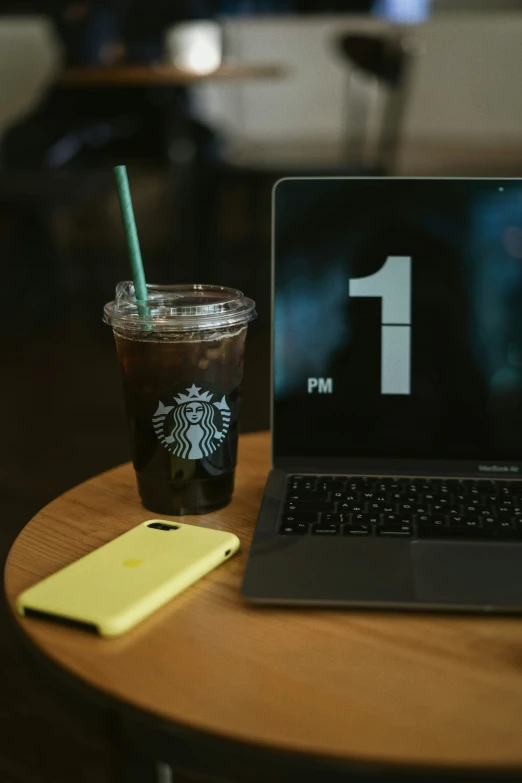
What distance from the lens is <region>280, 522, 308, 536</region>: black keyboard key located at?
0.65 meters

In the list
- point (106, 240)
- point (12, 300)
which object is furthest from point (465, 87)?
point (12, 300)

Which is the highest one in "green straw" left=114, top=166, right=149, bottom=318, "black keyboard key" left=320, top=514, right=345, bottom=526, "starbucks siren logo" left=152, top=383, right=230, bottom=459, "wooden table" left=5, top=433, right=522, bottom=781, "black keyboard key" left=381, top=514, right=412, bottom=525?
"green straw" left=114, top=166, right=149, bottom=318

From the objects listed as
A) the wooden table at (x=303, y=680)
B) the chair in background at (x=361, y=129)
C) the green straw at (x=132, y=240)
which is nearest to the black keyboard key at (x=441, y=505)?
the wooden table at (x=303, y=680)

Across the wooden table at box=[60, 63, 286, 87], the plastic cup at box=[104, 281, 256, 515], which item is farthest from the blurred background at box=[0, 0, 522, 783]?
the plastic cup at box=[104, 281, 256, 515]

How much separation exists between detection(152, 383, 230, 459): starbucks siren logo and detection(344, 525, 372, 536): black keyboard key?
0.39ft

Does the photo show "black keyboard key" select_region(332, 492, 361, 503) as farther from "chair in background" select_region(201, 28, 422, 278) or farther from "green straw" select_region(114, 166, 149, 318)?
"chair in background" select_region(201, 28, 422, 278)

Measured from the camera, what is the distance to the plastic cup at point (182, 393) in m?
0.68

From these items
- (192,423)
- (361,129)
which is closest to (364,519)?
(192,423)

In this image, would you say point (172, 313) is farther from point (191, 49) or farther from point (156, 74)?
point (191, 49)

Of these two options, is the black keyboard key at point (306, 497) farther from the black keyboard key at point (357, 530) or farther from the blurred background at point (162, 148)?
the blurred background at point (162, 148)

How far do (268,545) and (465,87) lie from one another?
13.8 feet

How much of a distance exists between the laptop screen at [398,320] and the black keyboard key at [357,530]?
0.44 feet

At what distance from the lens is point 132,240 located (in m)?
0.68

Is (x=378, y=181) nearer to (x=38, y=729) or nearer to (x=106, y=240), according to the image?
(x=38, y=729)
